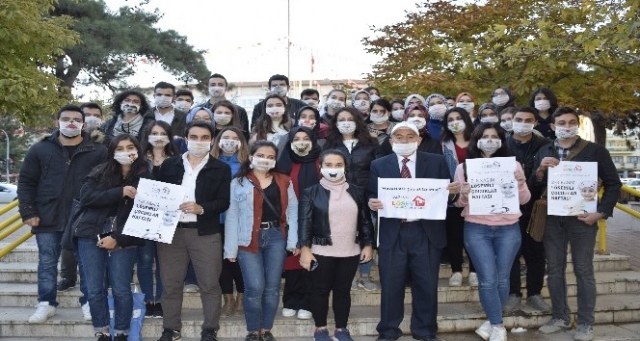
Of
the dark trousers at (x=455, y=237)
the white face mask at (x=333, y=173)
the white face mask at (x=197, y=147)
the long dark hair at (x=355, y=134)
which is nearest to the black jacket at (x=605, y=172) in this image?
the dark trousers at (x=455, y=237)

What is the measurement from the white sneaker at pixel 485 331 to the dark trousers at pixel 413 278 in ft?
1.71

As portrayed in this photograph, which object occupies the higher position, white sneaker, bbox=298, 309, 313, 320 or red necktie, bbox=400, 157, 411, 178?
red necktie, bbox=400, 157, 411, 178

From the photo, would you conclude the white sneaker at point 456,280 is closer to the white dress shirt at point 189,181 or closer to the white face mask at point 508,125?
the white face mask at point 508,125

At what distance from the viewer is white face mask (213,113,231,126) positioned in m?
7.47

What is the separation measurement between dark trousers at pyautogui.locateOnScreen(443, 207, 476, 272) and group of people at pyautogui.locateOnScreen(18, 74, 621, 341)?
571 millimetres

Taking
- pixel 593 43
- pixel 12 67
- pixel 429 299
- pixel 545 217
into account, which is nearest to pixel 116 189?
pixel 429 299

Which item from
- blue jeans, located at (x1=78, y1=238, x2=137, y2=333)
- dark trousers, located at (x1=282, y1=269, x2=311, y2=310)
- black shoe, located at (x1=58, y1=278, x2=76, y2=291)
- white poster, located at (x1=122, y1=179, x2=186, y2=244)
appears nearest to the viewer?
white poster, located at (x1=122, y1=179, x2=186, y2=244)

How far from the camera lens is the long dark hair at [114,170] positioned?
5.82 meters

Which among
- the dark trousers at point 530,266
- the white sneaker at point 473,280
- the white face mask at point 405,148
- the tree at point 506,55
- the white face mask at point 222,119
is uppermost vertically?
the tree at point 506,55

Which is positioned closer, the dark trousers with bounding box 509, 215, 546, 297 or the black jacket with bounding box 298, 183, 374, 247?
the black jacket with bounding box 298, 183, 374, 247

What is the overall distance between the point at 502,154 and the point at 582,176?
2.72ft

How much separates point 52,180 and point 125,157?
120cm

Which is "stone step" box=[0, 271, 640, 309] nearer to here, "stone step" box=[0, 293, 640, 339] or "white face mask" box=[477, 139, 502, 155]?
"stone step" box=[0, 293, 640, 339]

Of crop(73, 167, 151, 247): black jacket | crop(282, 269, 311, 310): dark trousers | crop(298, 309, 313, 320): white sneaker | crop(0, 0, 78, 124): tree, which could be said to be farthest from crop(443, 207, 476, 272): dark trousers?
crop(0, 0, 78, 124): tree
